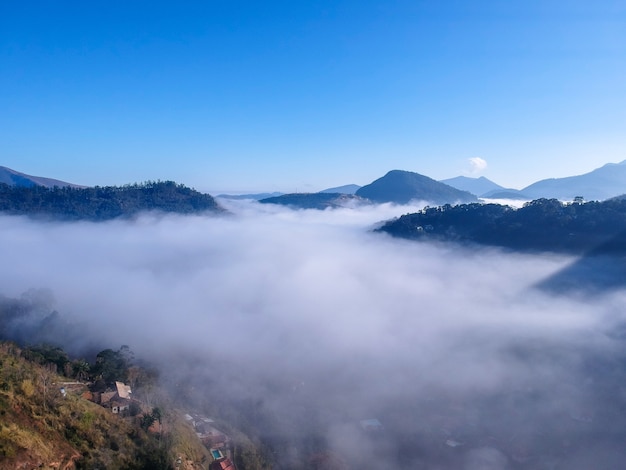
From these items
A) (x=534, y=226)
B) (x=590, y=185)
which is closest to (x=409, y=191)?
(x=590, y=185)

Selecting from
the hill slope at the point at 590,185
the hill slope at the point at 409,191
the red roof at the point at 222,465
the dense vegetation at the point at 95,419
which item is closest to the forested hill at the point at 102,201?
the hill slope at the point at 409,191

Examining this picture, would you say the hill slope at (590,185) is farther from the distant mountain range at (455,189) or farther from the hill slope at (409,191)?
the hill slope at (409,191)

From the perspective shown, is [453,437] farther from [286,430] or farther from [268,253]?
[268,253]

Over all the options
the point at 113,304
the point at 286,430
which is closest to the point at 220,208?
the point at 113,304

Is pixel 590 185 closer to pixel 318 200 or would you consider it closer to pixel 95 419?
pixel 318 200

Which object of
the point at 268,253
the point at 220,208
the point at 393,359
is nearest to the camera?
the point at 393,359

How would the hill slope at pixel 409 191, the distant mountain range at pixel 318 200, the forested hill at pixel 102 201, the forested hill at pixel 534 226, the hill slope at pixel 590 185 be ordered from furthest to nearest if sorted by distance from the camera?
the hill slope at pixel 590 185 → the hill slope at pixel 409 191 → the distant mountain range at pixel 318 200 → the forested hill at pixel 102 201 → the forested hill at pixel 534 226

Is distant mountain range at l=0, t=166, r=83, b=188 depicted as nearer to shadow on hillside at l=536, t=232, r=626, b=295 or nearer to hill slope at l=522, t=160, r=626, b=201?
shadow on hillside at l=536, t=232, r=626, b=295
